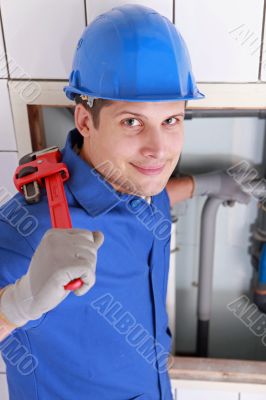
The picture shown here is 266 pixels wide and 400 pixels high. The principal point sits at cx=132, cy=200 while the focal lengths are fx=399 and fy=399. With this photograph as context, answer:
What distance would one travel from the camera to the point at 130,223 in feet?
3.04

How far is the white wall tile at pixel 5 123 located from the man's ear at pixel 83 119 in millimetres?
330

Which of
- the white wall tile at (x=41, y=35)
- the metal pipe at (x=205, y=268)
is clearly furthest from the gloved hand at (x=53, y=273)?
the metal pipe at (x=205, y=268)

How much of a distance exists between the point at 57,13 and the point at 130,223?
56cm

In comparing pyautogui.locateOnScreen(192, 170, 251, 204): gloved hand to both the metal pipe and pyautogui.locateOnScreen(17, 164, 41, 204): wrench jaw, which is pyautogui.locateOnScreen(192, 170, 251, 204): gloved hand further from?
pyautogui.locateOnScreen(17, 164, 41, 204): wrench jaw

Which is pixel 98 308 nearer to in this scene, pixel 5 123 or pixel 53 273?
pixel 53 273

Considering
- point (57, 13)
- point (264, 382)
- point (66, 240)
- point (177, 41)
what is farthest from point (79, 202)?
point (264, 382)

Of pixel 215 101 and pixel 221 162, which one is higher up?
pixel 215 101

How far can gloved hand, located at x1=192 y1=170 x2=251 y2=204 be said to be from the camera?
1278mm

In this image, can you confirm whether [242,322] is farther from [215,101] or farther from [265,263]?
[215,101]

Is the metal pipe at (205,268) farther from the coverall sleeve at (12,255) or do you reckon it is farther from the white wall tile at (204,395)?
the coverall sleeve at (12,255)

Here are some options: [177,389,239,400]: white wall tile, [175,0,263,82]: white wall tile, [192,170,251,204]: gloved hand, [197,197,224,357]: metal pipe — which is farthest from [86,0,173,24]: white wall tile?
[177,389,239,400]: white wall tile

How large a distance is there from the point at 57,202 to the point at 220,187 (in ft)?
2.19

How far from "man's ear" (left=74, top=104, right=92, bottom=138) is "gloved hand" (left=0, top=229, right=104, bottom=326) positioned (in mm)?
272

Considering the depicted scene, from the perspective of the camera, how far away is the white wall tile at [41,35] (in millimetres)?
993
